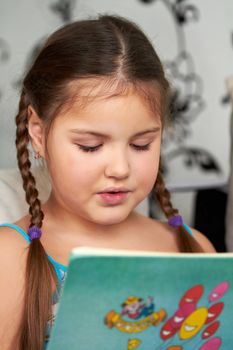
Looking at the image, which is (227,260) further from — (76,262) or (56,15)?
(56,15)

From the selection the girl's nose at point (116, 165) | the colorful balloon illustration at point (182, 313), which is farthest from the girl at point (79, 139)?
the colorful balloon illustration at point (182, 313)

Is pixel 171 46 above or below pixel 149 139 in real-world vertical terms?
below

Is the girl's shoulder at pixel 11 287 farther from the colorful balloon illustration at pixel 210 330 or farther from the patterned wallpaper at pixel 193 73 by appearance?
the patterned wallpaper at pixel 193 73

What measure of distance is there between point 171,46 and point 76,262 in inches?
60.9

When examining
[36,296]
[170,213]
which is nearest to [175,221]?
[170,213]

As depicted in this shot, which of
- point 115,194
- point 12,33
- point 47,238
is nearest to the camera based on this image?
point 115,194

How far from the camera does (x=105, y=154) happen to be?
1.01 m

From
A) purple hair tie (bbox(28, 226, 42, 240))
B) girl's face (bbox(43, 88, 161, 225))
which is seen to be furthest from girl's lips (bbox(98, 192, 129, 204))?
purple hair tie (bbox(28, 226, 42, 240))

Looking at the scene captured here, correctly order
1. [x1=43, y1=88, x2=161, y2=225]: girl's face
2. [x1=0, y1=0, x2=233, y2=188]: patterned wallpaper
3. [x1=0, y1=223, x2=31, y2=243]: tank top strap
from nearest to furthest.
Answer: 1. [x1=43, y1=88, x2=161, y2=225]: girl's face
2. [x1=0, y1=223, x2=31, y2=243]: tank top strap
3. [x1=0, y1=0, x2=233, y2=188]: patterned wallpaper

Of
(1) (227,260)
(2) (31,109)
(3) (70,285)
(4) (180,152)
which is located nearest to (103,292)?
(3) (70,285)

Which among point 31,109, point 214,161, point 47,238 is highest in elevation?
point 31,109

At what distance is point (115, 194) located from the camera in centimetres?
105

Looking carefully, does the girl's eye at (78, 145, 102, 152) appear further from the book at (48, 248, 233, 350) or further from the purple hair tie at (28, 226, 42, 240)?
the book at (48, 248, 233, 350)

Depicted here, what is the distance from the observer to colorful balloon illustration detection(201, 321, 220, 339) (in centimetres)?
88
